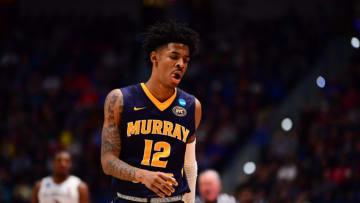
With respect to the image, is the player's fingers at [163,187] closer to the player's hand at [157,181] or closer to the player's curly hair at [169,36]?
the player's hand at [157,181]

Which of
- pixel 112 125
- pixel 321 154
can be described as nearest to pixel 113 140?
pixel 112 125

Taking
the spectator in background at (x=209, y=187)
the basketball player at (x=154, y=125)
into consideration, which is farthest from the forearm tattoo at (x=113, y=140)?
the spectator in background at (x=209, y=187)

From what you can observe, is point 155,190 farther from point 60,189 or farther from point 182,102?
point 60,189

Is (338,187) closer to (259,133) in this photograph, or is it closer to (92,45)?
(259,133)

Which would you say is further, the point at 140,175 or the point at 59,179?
the point at 59,179

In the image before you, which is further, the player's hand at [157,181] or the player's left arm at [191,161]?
the player's left arm at [191,161]

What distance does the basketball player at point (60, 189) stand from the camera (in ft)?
24.3

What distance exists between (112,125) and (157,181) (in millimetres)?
604

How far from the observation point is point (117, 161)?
3.57m

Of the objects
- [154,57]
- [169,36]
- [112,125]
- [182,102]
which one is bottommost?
[112,125]

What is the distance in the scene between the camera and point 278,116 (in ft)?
41.1

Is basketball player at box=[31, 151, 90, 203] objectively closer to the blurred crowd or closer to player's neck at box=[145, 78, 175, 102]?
the blurred crowd

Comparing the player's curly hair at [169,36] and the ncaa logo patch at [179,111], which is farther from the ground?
the player's curly hair at [169,36]

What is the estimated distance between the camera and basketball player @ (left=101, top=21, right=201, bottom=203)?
3607mm
